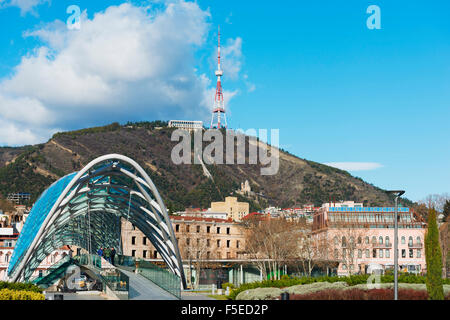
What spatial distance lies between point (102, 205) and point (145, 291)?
18686 millimetres

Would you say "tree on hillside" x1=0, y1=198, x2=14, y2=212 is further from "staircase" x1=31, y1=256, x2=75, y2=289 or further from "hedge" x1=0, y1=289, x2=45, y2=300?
"hedge" x1=0, y1=289, x2=45, y2=300

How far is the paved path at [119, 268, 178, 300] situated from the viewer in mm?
32250

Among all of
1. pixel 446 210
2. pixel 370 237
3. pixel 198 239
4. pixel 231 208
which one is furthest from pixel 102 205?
pixel 231 208

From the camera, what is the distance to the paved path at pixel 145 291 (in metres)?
32.2

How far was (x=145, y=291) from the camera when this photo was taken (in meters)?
33.7

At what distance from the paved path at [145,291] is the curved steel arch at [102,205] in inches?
240

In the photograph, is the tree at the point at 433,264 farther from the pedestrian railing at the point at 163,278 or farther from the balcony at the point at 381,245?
the balcony at the point at 381,245

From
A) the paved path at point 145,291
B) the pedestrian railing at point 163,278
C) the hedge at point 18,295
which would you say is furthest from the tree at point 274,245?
the hedge at point 18,295

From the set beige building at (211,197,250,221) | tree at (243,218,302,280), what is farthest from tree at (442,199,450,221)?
beige building at (211,197,250,221)

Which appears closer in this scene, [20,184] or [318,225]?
[318,225]
